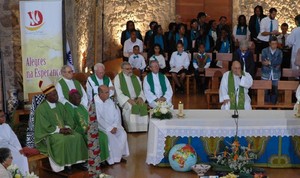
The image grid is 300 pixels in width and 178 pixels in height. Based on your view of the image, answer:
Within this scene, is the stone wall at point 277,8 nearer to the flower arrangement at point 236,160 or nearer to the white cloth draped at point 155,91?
the white cloth draped at point 155,91

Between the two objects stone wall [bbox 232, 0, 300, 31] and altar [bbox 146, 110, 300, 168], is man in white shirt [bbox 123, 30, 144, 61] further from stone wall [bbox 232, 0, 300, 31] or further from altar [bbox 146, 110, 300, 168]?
altar [bbox 146, 110, 300, 168]

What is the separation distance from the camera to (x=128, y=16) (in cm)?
1936

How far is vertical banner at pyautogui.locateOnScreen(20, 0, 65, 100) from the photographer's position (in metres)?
11.9

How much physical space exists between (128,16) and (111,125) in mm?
8310

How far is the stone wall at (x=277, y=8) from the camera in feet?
64.2

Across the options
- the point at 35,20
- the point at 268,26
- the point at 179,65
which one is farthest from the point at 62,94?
the point at 268,26

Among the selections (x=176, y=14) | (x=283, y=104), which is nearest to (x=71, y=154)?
(x=283, y=104)

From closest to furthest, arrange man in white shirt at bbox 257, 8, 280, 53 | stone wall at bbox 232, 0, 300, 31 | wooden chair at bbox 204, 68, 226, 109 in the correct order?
wooden chair at bbox 204, 68, 226, 109
man in white shirt at bbox 257, 8, 280, 53
stone wall at bbox 232, 0, 300, 31

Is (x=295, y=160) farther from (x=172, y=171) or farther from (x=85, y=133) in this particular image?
(x=85, y=133)

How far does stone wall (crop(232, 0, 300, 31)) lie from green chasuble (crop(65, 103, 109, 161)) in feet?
30.5

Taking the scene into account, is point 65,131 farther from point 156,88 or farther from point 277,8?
point 277,8

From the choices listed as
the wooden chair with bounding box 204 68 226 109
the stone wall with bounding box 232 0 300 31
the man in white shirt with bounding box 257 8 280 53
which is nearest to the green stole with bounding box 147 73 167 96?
the wooden chair with bounding box 204 68 226 109

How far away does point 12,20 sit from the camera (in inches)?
518

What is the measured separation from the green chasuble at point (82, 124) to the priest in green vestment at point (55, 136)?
0.47ft
